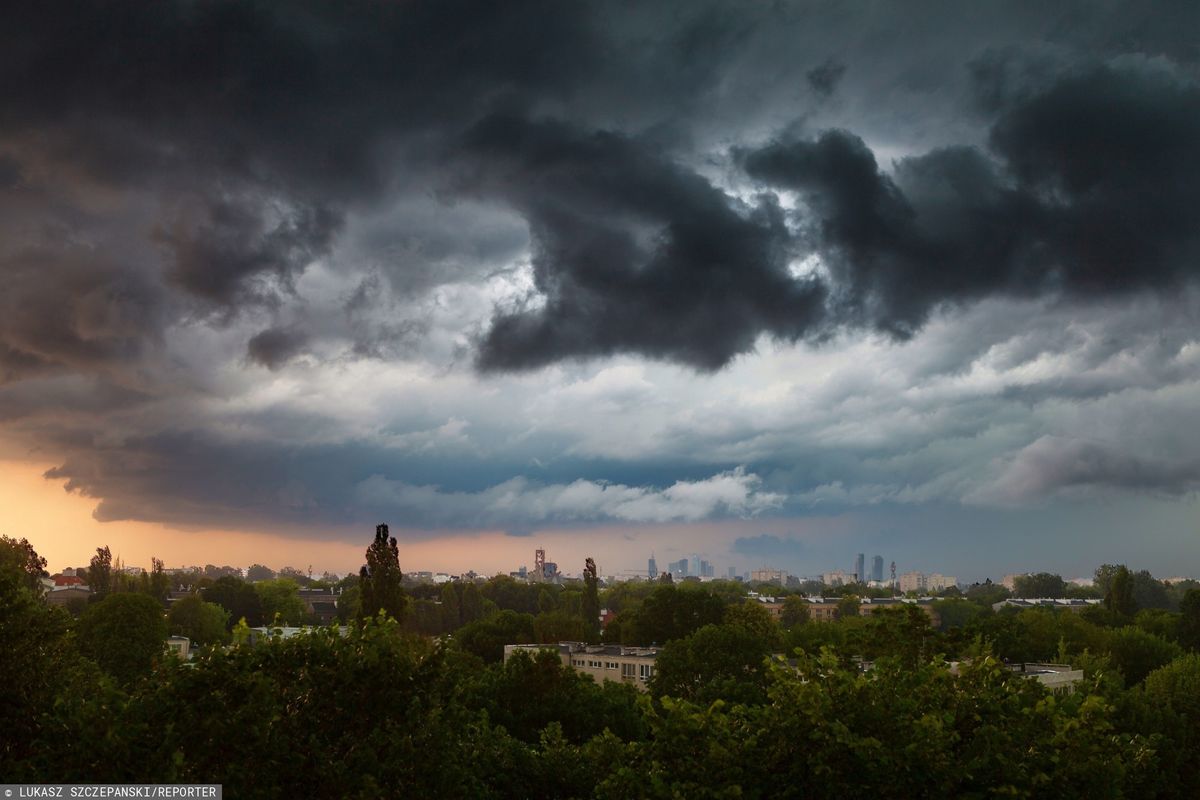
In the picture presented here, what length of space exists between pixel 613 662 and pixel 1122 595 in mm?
97526

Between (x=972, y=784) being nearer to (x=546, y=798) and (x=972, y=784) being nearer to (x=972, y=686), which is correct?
(x=972, y=686)

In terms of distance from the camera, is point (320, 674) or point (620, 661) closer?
point (320, 674)

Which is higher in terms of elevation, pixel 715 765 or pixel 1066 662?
pixel 715 765

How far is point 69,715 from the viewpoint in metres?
20.8

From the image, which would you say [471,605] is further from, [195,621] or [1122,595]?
[1122,595]

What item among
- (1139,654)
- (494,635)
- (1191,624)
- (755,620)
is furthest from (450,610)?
(1191,624)

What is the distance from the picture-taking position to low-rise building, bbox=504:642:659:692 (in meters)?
103

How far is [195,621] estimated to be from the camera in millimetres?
143250

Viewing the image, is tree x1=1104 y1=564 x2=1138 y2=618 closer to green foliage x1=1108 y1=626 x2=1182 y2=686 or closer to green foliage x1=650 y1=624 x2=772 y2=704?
green foliage x1=1108 y1=626 x2=1182 y2=686

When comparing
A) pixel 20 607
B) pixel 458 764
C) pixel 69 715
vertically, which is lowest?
pixel 458 764

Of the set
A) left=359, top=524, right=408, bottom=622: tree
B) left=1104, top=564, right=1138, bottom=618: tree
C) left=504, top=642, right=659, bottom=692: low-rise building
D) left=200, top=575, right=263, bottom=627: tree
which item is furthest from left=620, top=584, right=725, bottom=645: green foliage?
left=200, top=575, right=263, bottom=627: tree

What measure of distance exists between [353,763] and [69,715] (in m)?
6.35

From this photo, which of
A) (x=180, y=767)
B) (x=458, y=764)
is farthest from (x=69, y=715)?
(x=458, y=764)

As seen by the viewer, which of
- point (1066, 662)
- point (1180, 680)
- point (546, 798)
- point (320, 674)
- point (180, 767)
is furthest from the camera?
point (1066, 662)
